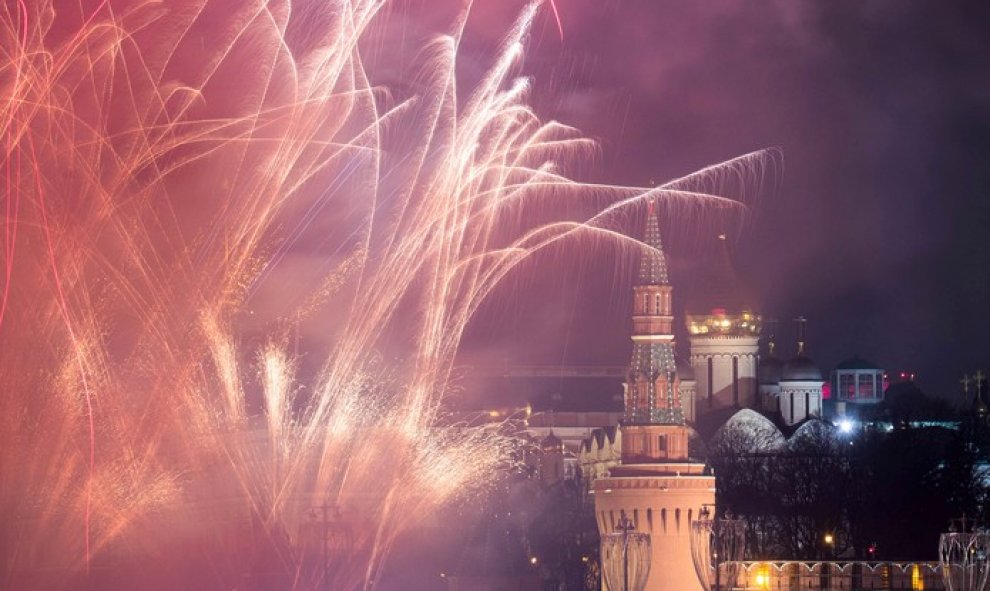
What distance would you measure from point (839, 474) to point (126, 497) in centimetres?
4898

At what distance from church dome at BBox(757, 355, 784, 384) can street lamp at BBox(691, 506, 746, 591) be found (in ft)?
167

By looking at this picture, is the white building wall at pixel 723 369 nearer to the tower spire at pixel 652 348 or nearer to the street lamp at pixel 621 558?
the tower spire at pixel 652 348

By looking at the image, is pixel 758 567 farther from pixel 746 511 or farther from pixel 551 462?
pixel 551 462

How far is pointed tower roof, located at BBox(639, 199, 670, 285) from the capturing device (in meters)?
68.4

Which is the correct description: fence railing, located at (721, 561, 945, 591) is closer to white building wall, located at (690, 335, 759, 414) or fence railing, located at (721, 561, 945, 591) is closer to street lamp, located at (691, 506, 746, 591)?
street lamp, located at (691, 506, 746, 591)

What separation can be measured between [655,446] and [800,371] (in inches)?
1716

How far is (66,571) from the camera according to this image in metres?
35.9

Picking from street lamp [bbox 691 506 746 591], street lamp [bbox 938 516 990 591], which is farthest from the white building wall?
street lamp [bbox 938 516 990 591]

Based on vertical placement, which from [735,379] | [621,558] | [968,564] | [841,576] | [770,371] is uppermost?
[770,371]

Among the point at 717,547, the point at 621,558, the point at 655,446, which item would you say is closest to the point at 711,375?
the point at 655,446

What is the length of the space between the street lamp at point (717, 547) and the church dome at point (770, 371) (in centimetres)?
5098

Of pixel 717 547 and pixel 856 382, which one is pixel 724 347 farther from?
pixel 717 547

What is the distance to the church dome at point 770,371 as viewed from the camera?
113375mm

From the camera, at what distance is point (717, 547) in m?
47.6
